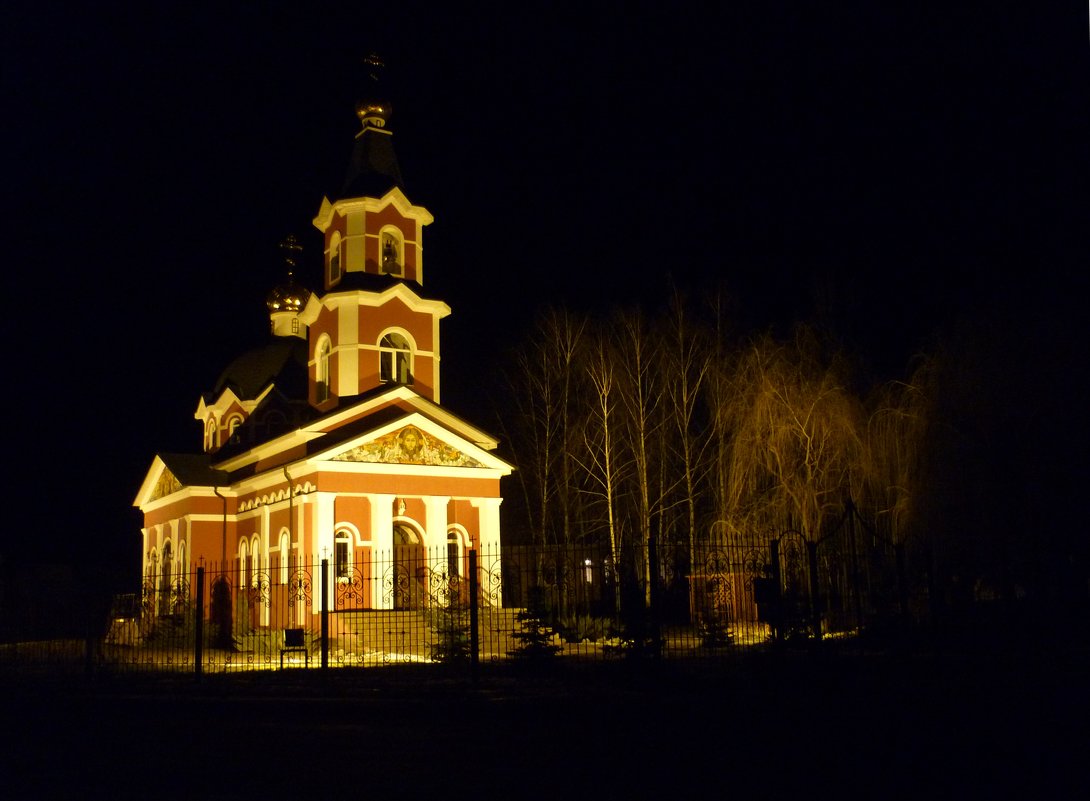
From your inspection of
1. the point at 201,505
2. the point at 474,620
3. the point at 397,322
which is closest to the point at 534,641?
the point at 474,620

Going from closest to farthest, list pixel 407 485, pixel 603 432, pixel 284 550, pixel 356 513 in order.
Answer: pixel 356 513 < pixel 407 485 < pixel 284 550 < pixel 603 432

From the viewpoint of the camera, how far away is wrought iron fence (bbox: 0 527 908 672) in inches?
634

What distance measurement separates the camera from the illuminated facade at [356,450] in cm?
2741

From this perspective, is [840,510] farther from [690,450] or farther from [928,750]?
[928,750]

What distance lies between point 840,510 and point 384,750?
614 inches

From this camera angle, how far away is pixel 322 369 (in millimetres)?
32031

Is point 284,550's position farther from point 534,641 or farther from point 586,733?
point 586,733

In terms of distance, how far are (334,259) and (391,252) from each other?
6.06 ft

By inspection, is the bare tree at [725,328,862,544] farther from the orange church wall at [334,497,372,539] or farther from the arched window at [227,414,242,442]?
the arched window at [227,414,242,442]

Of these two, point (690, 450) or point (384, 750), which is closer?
point (384, 750)

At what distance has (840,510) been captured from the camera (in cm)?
2298

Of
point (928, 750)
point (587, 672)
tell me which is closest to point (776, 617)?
point (587, 672)

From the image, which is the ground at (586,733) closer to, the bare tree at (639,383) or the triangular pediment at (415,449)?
the triangular pediment at (415,449)

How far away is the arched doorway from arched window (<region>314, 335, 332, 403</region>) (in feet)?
15.5
